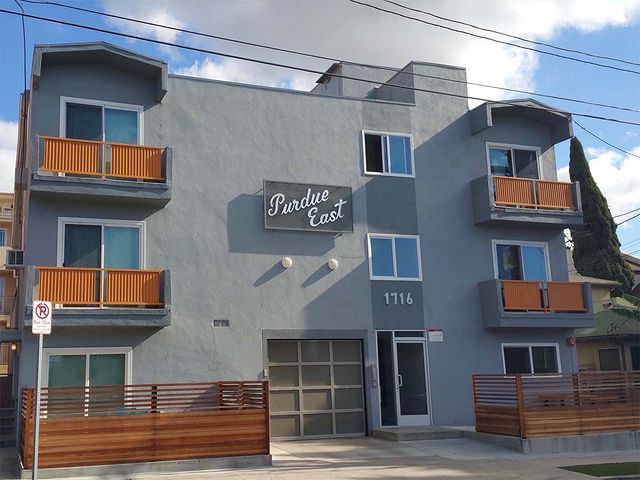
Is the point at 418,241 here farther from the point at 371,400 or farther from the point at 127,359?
the point at 127,359

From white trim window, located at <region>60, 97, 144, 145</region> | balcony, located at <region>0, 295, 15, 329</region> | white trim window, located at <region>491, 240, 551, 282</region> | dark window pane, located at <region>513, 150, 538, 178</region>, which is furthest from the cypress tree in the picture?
balcony, located at <region>0, 295, 15, 329</region>

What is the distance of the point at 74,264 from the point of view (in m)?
17.7

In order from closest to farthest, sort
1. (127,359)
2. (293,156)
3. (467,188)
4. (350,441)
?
(127,359) → (350,441) → (293,156) → (467,188)

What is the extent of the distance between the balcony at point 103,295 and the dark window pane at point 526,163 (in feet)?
40.7

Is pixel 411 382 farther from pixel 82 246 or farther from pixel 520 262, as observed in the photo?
pixel 82 246

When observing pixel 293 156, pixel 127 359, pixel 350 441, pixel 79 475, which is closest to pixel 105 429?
pixel 79 475

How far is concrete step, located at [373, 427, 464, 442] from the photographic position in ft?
60.5

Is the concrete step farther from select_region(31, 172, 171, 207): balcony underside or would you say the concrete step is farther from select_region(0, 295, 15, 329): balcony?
select_region(0, 295, 15, 329): balcony

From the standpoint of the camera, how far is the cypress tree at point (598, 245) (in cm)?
4166

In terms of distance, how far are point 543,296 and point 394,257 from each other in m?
4.79

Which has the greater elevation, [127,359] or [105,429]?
[127,359]

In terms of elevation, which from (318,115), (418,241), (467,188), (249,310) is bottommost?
(249,310)

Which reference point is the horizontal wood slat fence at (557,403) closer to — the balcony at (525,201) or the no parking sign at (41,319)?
the balcony at (525,201)

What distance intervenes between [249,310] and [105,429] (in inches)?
238
